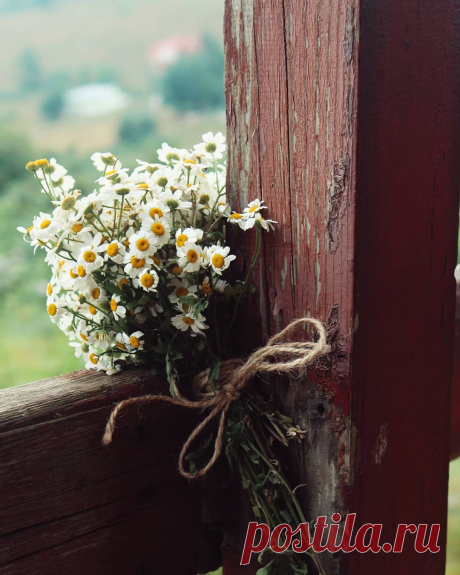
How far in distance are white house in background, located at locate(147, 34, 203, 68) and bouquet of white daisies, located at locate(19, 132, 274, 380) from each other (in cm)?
396

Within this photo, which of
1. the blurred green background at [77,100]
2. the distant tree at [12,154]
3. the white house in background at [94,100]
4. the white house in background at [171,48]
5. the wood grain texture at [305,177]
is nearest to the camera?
the wood grain texture at [305,177]

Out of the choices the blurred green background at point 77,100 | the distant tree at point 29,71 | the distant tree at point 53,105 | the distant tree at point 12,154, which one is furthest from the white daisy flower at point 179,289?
the distant tree at point 29,71

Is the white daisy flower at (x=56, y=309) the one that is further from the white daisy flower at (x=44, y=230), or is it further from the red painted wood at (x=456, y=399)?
the red painted wood at (x=456, y=399)

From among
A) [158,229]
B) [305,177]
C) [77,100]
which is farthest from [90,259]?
[77,100]

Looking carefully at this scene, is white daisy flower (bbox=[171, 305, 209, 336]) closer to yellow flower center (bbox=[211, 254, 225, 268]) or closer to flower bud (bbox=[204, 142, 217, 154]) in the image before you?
yellow flower center (bbox=[211, 254, 225, 268])

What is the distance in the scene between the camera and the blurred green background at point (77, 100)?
385 cm

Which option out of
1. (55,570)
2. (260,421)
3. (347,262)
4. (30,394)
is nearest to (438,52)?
(347,262)

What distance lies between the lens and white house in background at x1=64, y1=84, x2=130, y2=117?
14.4ft

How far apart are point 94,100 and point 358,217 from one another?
13.6 feet

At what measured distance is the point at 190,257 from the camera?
818mm

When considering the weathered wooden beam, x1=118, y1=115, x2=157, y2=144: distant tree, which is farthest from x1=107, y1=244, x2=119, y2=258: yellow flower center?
x1=118, y1=115, x2=157, y2=144: distant tree

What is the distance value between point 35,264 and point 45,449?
11.7 feet

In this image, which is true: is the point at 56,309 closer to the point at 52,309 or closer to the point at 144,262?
the point at 52,309

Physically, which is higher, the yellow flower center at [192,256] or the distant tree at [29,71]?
the distant tree at [29,71]
